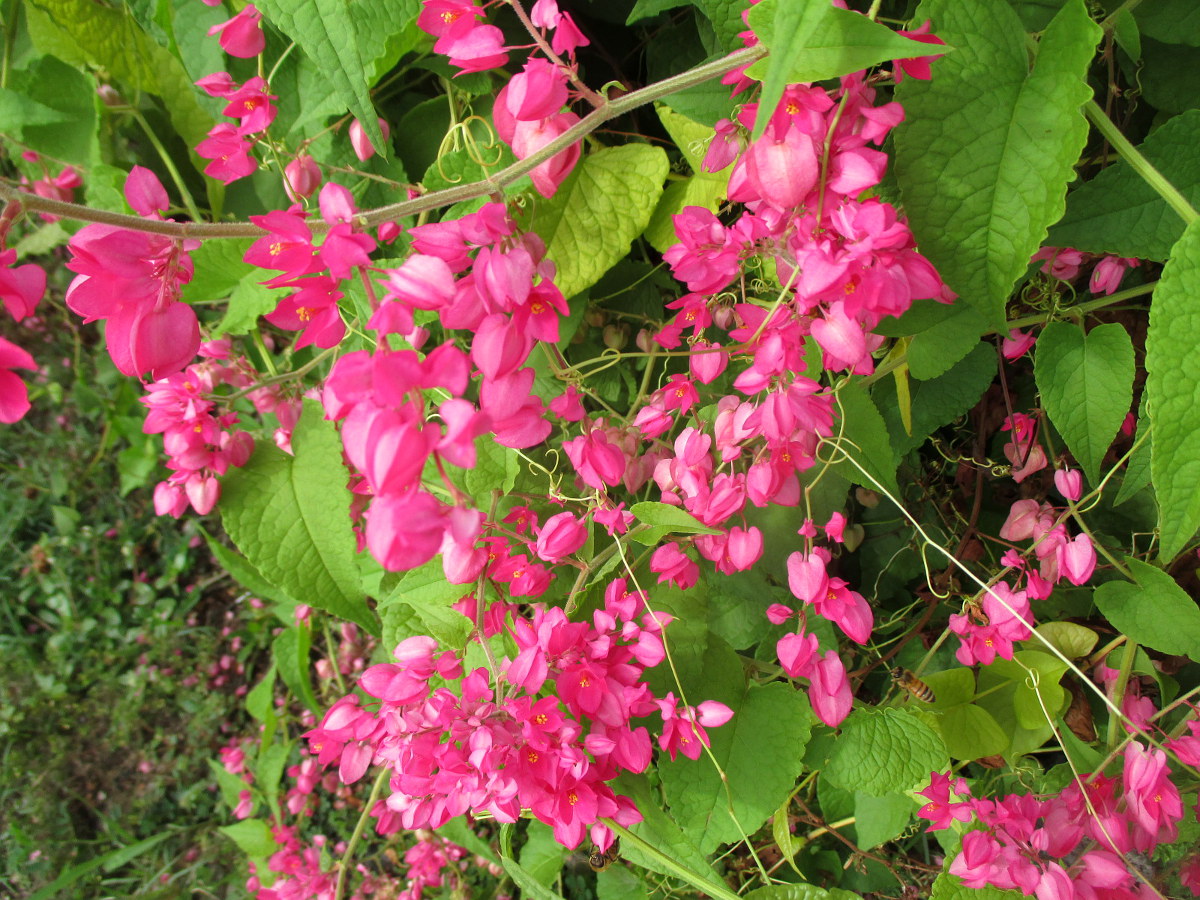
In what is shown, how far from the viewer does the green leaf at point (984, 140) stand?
1.26 feet

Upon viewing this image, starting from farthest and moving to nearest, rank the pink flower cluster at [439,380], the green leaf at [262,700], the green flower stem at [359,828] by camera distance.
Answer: the green leaf at [262,700], the green flower stem at [359,828], the pink flower cluster at [439,380]

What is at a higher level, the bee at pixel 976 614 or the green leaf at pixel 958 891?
the bee at pixel 976 614

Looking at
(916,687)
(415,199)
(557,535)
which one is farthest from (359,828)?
(415,199)

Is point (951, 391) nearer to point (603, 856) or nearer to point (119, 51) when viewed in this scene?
point (603, 856)

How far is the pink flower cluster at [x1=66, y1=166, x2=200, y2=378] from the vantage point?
317mm

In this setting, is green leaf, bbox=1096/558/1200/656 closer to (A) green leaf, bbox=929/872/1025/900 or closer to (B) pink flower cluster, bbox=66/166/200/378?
(A) green leaf, bbox=929/872/1025/900

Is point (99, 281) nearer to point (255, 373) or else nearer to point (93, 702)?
point (255, 373)

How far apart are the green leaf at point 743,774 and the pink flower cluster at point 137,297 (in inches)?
18.8

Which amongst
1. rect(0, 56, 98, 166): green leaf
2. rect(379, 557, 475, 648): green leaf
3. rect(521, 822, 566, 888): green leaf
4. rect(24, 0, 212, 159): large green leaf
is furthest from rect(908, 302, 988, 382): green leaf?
rect(0, 56, 98, 166): green leaf

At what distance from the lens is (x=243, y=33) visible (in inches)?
23.2

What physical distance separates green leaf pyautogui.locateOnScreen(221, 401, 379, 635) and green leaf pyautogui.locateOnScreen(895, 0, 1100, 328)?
1.74ft

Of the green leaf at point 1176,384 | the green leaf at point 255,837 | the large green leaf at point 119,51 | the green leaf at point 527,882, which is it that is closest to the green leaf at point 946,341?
the green leaf at point 1176,384

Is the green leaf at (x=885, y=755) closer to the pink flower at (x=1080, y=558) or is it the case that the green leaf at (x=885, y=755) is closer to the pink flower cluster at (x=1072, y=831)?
the pink flower cluster at (x=1072, y=831)

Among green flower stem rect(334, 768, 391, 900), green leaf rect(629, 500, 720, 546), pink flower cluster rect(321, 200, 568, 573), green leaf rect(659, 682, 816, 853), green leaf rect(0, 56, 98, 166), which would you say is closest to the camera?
pink flower cluster rect(321, 200, 568, 573)
